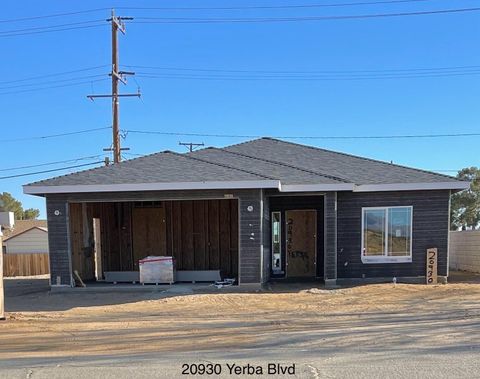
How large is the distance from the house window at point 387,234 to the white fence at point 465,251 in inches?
219

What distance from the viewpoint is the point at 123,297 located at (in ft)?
43.2

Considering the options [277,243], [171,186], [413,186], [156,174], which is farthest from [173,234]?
[413,186]

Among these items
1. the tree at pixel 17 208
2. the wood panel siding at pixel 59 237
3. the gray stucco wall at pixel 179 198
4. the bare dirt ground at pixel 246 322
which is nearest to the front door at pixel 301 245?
the bare dirt ground at pixel 246 322

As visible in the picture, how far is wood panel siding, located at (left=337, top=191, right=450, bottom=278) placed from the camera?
1496 centimetres

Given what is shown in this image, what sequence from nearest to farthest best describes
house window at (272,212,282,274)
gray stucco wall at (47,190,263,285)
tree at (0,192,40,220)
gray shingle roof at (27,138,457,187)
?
gray stucco wall at (47,190,263,285), gray shingle roof at (27,138,457,187), house window at (272,212,282,274), tree at (0,192,40,220)

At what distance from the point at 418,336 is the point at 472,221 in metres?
39.6

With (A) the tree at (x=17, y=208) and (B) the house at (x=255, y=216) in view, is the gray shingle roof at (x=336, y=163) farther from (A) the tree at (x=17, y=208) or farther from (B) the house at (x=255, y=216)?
(A) the tree at (x=17, y=208)

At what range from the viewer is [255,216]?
13.6m

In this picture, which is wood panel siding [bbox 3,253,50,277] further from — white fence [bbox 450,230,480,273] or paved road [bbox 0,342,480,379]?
paved road [bbox 0,342,480,379]

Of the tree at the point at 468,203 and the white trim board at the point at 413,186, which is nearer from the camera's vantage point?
the white trim board at the point at 413,186

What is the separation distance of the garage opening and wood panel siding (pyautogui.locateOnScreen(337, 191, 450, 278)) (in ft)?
14.2

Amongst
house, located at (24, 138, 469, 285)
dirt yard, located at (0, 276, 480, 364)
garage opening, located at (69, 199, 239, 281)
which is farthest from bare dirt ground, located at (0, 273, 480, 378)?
garage opening, located at (69, 199, 239, 281)

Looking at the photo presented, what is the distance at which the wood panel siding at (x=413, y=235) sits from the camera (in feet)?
49.1

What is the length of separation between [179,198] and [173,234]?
4.33 meters
